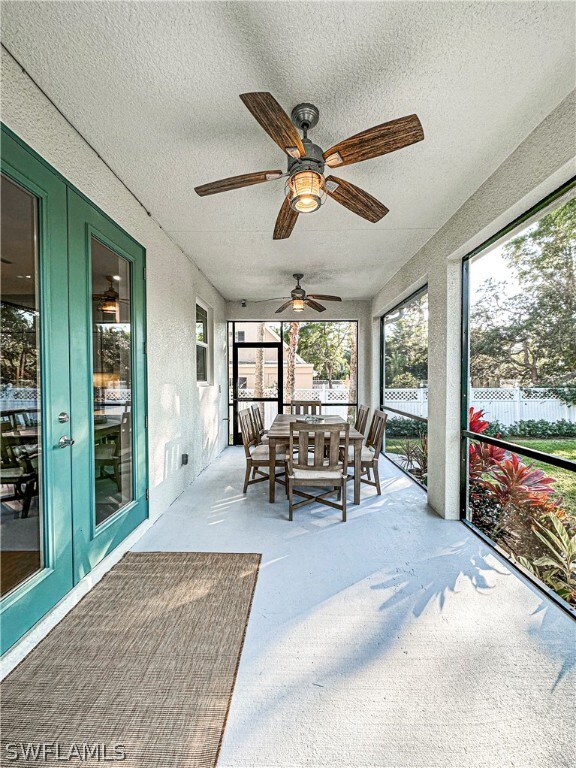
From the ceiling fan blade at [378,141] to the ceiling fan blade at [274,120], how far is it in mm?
176

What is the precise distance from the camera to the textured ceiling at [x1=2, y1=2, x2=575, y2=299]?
1452 mm

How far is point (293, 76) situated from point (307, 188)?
1.57 ft

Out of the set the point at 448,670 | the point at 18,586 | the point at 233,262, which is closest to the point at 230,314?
the point at 233,262

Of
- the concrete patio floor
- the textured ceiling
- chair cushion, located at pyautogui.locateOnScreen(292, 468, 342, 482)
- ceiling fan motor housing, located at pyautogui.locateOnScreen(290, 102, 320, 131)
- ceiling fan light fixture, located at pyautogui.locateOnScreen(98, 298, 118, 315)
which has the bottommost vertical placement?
the concrete patio floor

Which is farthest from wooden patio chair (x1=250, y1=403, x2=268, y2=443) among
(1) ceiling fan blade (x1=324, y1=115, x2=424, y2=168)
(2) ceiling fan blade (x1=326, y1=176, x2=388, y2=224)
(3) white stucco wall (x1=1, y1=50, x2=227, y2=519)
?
(1) ceiling fan blade (x1=324, y1=115, x2=424, y2=168)

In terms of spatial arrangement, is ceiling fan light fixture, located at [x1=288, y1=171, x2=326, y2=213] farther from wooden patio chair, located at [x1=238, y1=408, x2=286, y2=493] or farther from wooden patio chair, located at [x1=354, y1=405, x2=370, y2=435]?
wooden patio chair, located at [x1=354, y1=405, x2=370, y2=435]

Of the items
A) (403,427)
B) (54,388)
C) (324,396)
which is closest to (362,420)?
(403,427)

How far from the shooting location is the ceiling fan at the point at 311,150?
1.55m

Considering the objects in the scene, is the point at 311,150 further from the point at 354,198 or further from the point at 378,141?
the point at 354,198

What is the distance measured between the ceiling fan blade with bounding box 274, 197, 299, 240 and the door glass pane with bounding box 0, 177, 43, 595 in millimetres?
1400

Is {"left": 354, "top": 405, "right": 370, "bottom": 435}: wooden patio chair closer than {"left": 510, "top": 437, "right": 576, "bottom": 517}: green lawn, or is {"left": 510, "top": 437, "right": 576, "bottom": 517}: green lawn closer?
{"left": 510, "top": 437, "right": 576, "bottom": 517}: green lawn

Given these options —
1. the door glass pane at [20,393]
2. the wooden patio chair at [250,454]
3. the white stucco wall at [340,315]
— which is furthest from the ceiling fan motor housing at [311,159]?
the white stucco wall at [340,315]

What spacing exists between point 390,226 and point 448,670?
335 cm

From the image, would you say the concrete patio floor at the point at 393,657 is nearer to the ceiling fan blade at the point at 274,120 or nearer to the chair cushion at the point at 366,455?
the chair cushion at the point at 366,455
